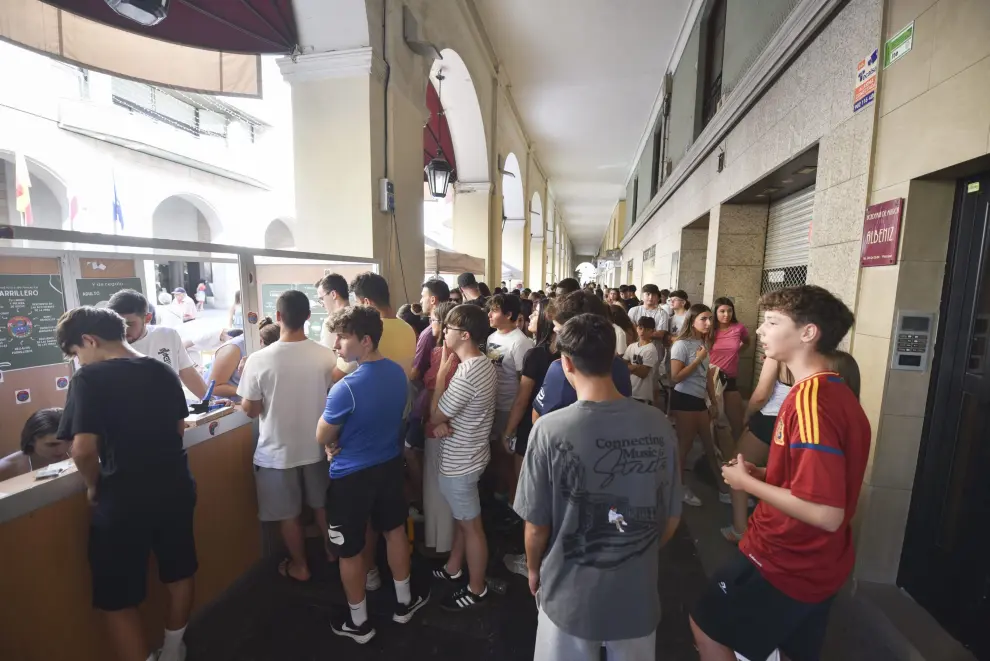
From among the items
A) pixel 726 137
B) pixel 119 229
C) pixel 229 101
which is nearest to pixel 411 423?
pixel 726 137

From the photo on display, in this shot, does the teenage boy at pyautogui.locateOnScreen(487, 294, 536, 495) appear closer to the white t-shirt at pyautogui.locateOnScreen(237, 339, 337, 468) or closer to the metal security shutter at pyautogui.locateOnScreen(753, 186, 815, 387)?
the white t-shirt at pyautogui.locateOnScreen(237, 339, 337, 468)

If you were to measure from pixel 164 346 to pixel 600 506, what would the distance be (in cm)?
295

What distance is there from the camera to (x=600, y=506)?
53.4 inches

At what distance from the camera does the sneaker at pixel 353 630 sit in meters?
2.20

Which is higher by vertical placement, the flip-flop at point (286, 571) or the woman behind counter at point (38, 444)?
the woman behind counter at point (38, 444)

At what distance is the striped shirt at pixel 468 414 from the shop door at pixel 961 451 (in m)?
2.19

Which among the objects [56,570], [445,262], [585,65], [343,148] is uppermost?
[585,65]

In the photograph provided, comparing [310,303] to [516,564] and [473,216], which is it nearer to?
[516,564]

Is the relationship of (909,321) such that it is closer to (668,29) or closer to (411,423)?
(411,423)

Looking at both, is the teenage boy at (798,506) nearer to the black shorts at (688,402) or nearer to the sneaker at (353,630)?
the sneaker at (353,630)

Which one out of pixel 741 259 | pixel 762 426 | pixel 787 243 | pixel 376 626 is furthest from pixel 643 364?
pixel 376 626

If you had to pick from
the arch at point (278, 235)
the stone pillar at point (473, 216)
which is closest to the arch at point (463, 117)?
the stone pillar at point (473, 216)

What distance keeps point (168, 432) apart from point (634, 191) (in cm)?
1489

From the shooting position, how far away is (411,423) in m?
3.03
